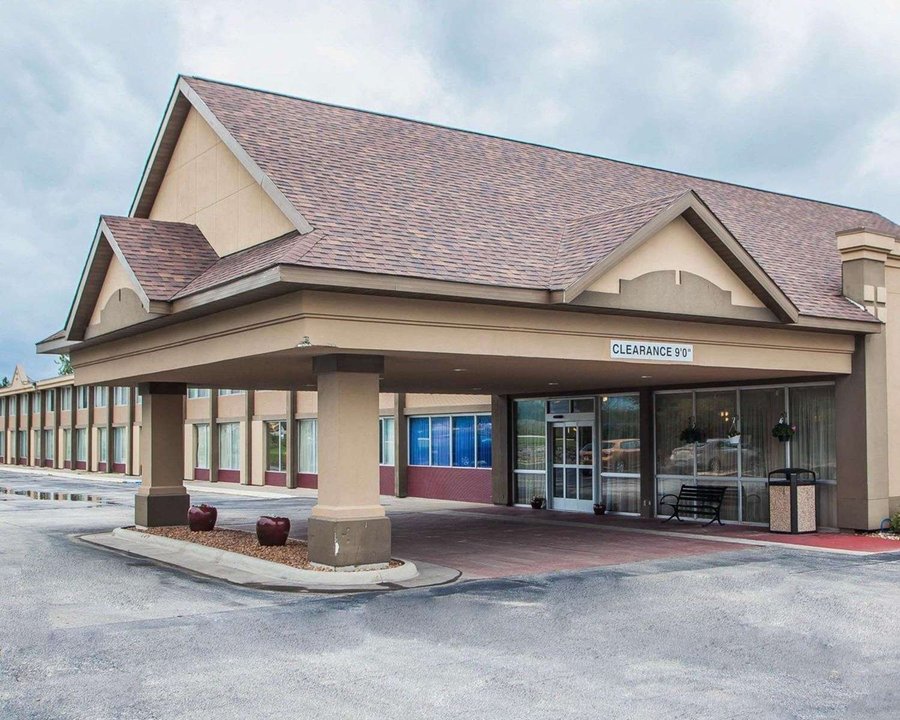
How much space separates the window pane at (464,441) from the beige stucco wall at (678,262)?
13.3 metres

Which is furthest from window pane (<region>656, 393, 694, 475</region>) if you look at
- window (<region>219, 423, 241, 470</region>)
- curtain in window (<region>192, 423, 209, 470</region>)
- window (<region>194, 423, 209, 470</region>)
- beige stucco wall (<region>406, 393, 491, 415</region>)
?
curtain in window (<region>192, 423, 209, 470</region>)

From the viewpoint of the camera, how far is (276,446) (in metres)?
40.9

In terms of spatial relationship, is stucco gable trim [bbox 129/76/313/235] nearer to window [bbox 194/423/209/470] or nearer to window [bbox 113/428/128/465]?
window [bbox 194/423/209/470]

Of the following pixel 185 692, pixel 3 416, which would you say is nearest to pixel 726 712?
pixel 185 692

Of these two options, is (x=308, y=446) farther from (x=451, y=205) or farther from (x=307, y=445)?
(x=451, y=205)

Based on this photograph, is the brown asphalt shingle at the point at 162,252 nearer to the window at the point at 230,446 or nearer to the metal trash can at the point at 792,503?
the metal trash can at the point at 792,503

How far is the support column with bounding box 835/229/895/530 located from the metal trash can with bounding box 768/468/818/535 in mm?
600

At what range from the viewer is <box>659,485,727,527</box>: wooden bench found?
2202 cm

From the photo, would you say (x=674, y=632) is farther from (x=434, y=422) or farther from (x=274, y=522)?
(x=434, y=422)

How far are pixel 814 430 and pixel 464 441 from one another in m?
12.1

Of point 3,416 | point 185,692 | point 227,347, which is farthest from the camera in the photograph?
point 3,416

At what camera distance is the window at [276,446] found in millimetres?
40312

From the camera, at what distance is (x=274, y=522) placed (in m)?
17.1

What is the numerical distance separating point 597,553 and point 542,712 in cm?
965
